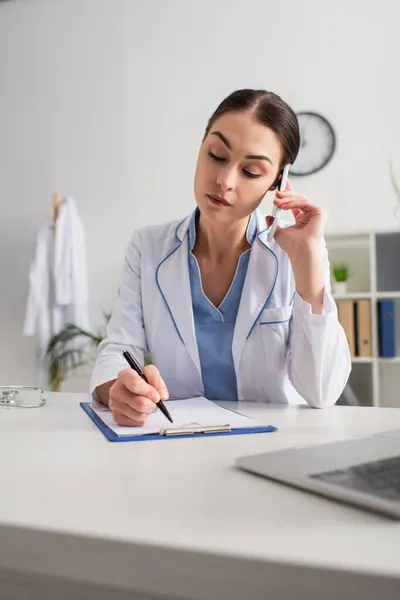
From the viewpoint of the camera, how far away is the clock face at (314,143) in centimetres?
354

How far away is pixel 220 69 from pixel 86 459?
11.6 ft

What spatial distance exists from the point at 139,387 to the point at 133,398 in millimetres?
22

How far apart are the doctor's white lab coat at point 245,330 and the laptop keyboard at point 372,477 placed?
0.70 m

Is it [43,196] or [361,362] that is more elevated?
[43,196]

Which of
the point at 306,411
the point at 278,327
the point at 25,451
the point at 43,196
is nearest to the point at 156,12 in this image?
the point at 43,196

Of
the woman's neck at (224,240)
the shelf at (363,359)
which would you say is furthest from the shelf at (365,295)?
the woman's neck at (224,240)

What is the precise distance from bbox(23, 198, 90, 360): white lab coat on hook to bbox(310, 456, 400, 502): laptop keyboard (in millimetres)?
3202

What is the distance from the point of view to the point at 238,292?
1524 mm

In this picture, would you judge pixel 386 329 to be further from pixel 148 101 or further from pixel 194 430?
→ pixel 194 430

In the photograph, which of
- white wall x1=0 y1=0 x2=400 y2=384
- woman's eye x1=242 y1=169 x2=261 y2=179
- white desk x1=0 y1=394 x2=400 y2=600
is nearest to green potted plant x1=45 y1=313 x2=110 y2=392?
white wall x1=0 y1=0 x2=400 y2=384

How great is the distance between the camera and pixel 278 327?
1431mm

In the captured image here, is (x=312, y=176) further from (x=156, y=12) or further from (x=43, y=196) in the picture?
(x=43, y=196)

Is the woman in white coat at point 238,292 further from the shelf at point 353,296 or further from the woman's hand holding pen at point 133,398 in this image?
the shelf at point 353,296

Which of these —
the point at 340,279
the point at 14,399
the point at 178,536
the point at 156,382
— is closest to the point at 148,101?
the point at 340,279
